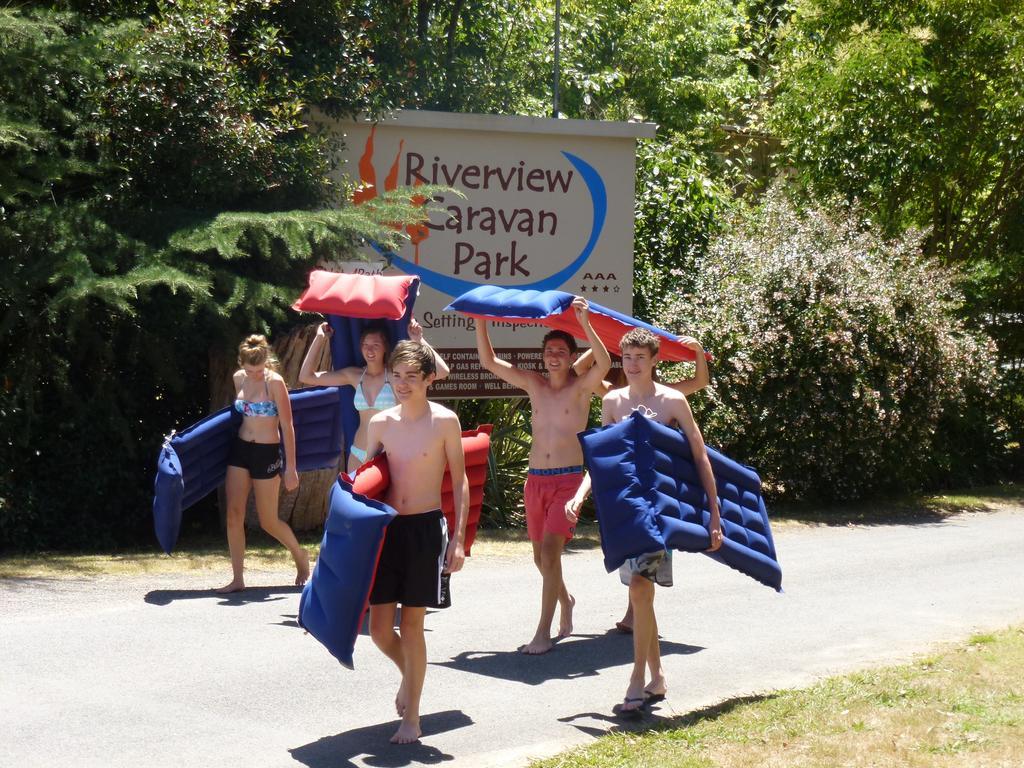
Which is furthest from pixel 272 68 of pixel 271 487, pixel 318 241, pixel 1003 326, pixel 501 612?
pixel 1003 326

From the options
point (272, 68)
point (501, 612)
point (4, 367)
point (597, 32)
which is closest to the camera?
point (501, 612)

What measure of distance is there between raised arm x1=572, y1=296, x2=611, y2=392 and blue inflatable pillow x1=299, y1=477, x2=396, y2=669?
1.91m

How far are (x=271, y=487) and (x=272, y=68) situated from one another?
5.49 meters

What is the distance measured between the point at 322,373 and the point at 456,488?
2.69m

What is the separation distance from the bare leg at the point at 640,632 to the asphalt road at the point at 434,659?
0.55 feet

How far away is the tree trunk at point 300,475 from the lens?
12.6 meters

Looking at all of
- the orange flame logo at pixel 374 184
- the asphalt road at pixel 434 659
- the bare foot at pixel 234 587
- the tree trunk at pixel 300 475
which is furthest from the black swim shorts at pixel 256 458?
the orange flame logo at pixel 374 184

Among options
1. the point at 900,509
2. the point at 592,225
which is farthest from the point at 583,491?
the point at 900,509

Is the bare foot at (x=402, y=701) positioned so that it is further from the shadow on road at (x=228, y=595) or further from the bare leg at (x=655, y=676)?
the shadow on road at (x=228, y=595)

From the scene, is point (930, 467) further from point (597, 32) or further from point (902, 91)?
point (597, 32)

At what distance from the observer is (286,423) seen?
8.99 meters

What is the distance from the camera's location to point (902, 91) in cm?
1823

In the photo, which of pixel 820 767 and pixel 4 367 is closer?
pixel 820 767

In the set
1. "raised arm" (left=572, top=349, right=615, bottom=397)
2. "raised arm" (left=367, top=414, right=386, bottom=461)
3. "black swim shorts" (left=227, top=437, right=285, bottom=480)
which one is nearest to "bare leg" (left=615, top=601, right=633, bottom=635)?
"raised arm" (left=572, top=349, right=615, bottom=397)
